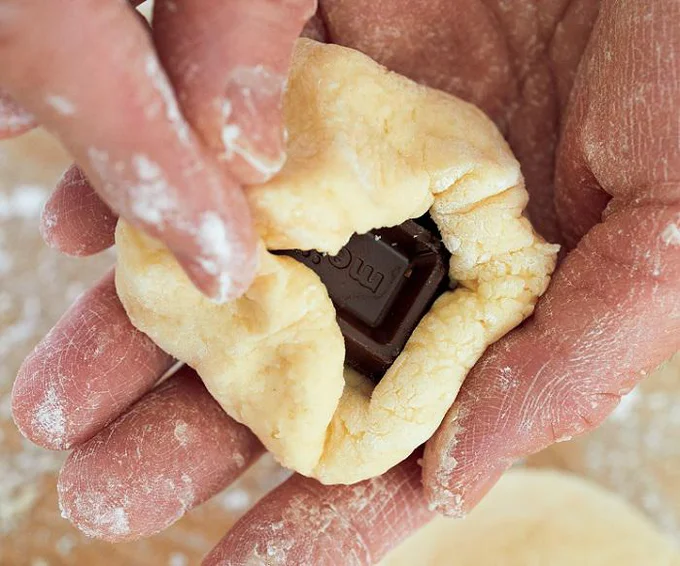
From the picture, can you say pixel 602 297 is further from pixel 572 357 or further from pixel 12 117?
pixel 12 117

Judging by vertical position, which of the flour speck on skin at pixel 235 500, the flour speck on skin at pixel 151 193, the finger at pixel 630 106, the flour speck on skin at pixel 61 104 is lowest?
the flour speck on skin at pixel 235 500

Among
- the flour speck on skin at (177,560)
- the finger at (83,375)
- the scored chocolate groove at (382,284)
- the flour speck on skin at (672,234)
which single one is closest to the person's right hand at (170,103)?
the scored chocolate groove at (382,284)

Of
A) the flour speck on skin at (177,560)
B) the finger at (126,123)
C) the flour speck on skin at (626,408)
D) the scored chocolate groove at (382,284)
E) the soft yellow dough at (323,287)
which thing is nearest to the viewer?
the finger at (126,123)

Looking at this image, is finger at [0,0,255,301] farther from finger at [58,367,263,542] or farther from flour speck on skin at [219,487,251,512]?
flour speck on skin at [219,487,251,512]

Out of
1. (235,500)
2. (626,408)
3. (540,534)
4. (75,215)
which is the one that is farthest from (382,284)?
(626,408)

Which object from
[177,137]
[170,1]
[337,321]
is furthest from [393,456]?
[170,1]

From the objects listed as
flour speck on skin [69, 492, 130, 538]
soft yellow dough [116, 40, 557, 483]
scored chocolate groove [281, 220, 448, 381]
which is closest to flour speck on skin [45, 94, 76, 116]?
soft yellow dough [116, 40, 557, 483]

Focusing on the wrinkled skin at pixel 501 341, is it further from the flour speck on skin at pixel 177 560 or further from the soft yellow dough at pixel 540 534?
the flour speck on skin at pixel 177 560

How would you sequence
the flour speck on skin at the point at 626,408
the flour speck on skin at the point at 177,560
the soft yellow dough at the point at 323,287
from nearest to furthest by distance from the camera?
the soft yellow dough at the point at 323,287
the flour speck on skin at the point at 177,560
the flour speck on skin at the point at 626,408
